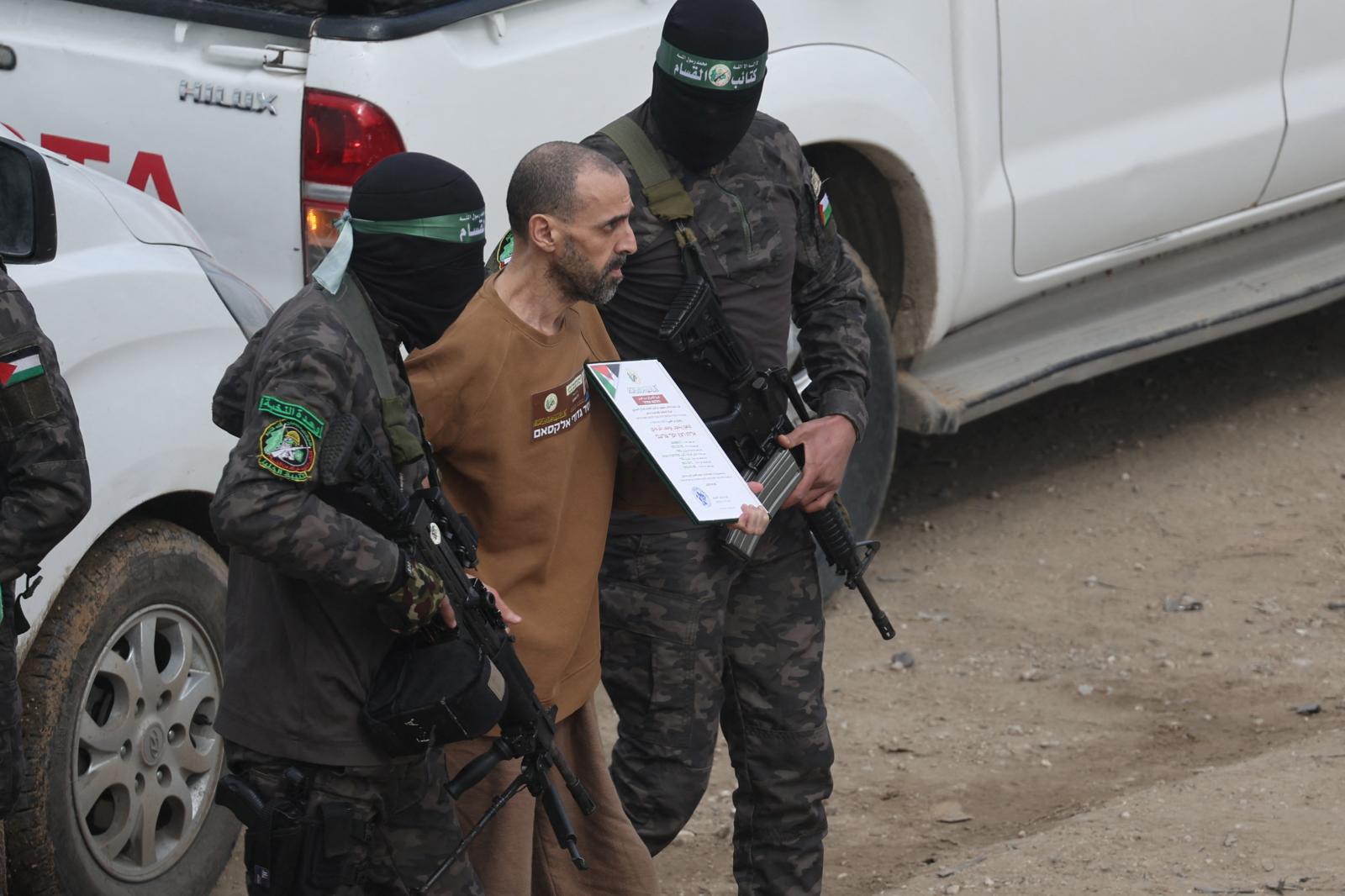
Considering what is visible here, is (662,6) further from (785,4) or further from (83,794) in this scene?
(83,794)

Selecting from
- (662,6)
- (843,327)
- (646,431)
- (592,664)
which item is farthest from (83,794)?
(662,6)

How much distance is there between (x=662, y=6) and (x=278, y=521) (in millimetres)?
2388

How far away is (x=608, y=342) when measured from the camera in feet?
10.7

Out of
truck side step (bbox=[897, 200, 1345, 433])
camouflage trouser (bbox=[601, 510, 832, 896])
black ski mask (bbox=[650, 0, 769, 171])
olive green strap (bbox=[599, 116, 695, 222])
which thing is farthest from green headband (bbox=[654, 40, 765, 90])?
truck side step (bbox=[897, 200, 1345, 433])

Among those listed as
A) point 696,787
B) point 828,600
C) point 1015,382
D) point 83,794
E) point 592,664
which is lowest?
point 828,600

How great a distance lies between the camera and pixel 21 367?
279 centimetres

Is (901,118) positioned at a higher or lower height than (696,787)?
higher

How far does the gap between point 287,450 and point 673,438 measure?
0.81 m

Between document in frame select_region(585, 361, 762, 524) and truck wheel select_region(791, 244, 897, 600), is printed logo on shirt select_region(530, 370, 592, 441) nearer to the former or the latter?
document in frame select_region(585, 361, 762, 524)

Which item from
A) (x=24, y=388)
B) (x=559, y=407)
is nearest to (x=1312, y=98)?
(x=559, y=407)

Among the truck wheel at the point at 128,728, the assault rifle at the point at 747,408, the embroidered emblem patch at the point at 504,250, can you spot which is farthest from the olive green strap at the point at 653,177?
the truck wheel at the point at 128,728

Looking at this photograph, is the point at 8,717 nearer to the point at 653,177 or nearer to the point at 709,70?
the point at 653,177

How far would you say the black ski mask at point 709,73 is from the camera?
11.1 feet

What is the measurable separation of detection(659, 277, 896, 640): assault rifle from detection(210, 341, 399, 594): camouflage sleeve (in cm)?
94
